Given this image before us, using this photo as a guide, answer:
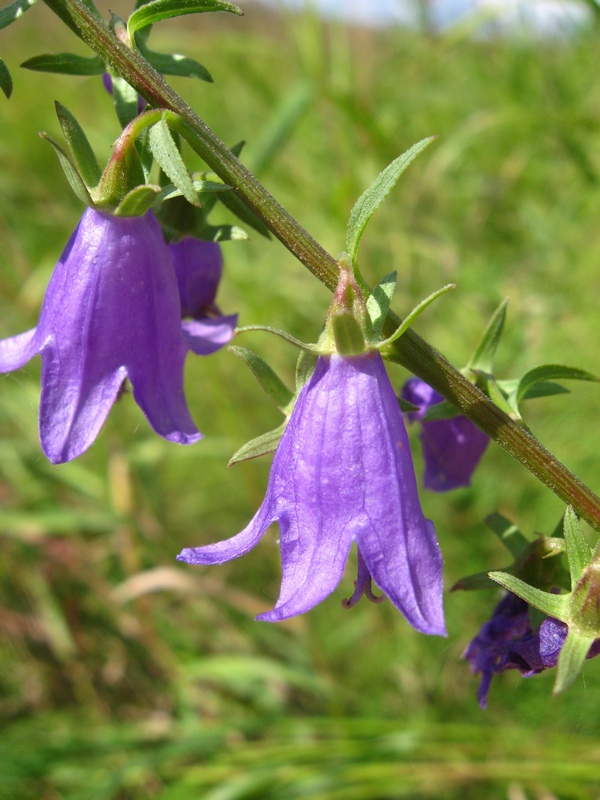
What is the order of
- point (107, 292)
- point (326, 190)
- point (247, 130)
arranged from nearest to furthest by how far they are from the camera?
1. point (107, 292)
2. point (326, 190)
3. point (247, 130)

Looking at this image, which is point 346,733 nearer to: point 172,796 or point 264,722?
point 264,722

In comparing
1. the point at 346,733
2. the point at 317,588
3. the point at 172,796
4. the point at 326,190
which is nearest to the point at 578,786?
the point at 346,733

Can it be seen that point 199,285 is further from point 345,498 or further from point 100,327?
point 345,498

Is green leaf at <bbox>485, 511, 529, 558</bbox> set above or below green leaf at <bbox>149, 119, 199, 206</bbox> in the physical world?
below

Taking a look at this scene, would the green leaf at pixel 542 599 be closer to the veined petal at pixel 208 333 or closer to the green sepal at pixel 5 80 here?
the veined petal at pixel 208 333

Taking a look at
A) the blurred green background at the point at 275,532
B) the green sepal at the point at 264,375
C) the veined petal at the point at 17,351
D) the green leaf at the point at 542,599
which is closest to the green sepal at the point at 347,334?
the green sepal at the point at 264,375

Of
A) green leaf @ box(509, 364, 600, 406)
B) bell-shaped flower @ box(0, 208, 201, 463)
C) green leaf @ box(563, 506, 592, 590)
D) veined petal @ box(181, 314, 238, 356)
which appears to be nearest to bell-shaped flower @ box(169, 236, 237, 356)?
veined petal @ box(181, 314, 238, 356)

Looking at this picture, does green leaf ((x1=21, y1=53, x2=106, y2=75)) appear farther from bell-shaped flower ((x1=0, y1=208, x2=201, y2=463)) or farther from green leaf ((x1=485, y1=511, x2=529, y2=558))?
green leaf ((x1=485, y1=511, x2=529, y2=558))

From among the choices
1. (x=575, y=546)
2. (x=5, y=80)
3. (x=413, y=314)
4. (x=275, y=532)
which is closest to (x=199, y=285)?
(x=5, y=80)
